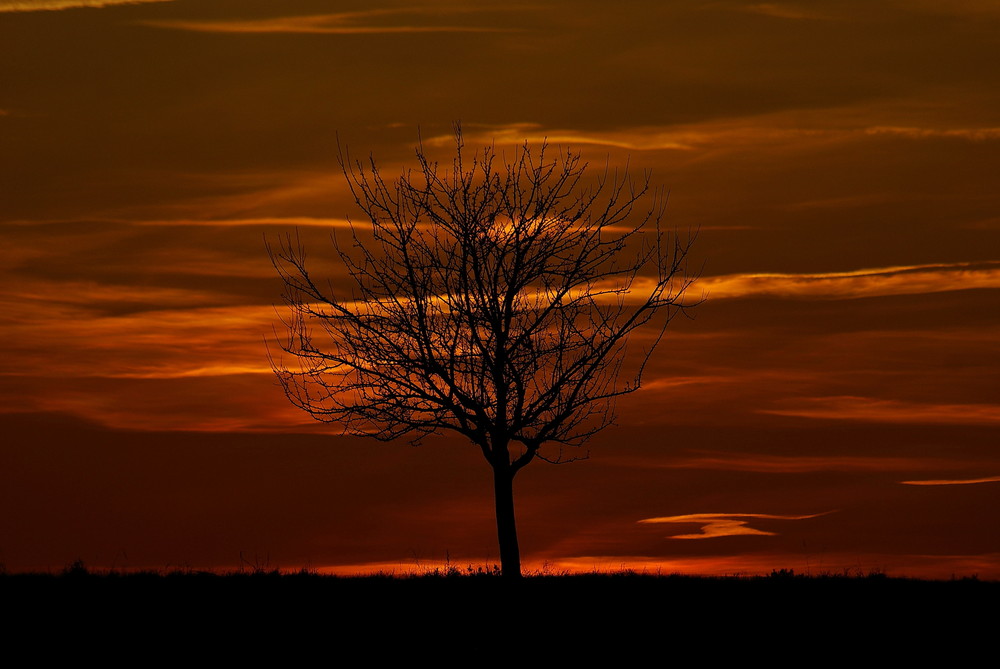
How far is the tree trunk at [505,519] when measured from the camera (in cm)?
2281

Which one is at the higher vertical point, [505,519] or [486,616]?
[505,519]

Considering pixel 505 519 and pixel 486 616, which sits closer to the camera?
pixel 486 616

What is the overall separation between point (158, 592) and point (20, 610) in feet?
7.87

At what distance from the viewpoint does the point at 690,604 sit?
20.3 m

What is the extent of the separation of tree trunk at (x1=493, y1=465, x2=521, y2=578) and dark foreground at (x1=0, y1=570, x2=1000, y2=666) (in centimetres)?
45

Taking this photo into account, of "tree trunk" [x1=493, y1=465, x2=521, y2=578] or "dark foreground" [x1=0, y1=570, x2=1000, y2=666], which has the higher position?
"tree trunk" [x1=493, y1=465, x2=521, y2=578]

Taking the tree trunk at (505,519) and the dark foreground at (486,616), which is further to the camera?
the tree trunk at (505,519)

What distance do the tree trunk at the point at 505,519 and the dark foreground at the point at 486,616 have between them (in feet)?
1.48

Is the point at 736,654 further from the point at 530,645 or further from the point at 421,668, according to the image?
the point at 421,668

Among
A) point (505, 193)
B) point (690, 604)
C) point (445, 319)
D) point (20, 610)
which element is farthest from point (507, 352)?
point (20, 610)

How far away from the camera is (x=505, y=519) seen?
22.9 meters

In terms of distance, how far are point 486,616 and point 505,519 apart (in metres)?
4.05

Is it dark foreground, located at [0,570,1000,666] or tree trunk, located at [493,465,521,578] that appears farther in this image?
tree trunk, located at [493,465,521,578]

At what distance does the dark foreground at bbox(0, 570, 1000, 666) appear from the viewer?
17359 mm
